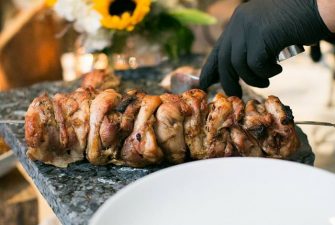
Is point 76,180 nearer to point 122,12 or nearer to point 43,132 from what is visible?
point 43,132

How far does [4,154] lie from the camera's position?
148cm

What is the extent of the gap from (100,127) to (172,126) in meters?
0.14

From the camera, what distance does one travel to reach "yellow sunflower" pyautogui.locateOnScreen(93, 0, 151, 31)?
61.8 inches

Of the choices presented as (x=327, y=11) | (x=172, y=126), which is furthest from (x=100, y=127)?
(x=327, y=11)

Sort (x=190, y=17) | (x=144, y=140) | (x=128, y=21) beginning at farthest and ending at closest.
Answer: (x=190, y=17) → (x=128, y=21) → (x=144, y=140)

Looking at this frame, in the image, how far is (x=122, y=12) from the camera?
1.61 m

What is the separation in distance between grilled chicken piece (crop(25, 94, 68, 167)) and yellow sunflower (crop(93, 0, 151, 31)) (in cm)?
57

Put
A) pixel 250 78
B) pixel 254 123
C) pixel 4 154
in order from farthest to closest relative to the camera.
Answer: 1. pixel 4 154
2. pixel 250 78
3. pixel 254 123

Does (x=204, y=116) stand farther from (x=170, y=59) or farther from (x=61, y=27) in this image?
(x=61, y=27)

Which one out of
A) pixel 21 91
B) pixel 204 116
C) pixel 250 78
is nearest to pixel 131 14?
pixel 21 91

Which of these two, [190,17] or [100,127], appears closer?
[100,127]

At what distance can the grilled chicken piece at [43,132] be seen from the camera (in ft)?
3.34

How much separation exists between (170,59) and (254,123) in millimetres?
802

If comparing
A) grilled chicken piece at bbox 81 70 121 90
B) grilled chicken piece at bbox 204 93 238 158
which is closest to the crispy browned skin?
grilled chicken piece at bbox 204 93 238 158
